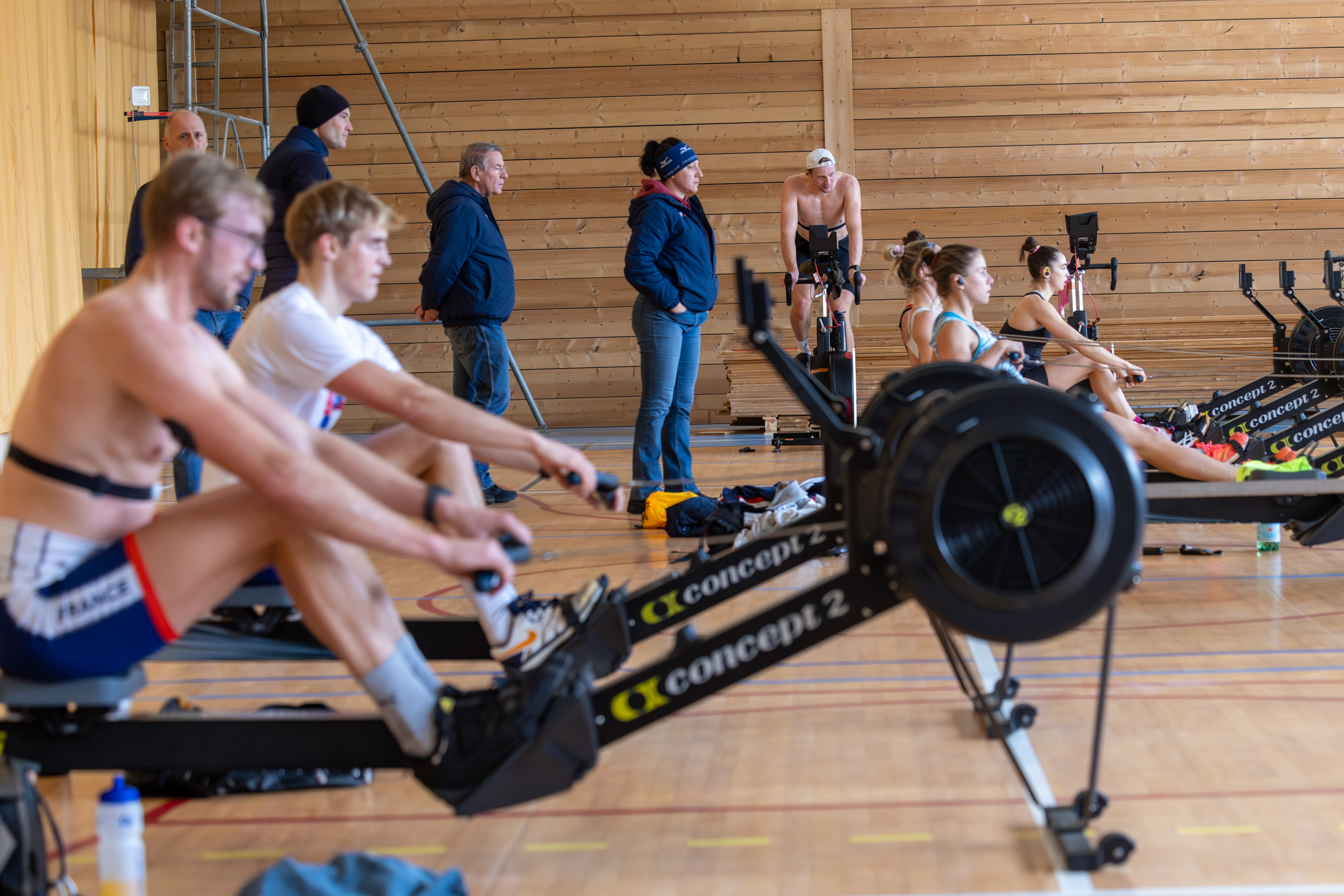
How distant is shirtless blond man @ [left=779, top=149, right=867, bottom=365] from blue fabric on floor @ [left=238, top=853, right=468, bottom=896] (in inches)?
232

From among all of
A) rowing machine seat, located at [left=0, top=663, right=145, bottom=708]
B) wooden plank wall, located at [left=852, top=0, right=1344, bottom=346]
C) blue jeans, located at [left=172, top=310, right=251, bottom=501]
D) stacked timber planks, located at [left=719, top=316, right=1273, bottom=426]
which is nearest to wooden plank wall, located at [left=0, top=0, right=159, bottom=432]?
blue jeans, located at [left=172, top=310, right=251, bottom=501]

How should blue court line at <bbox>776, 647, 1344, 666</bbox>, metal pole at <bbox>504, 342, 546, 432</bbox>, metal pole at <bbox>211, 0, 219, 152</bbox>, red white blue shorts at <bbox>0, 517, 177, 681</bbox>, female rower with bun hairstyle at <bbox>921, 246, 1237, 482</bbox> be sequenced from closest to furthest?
red white blue shorts at <bbox>0, 517, 177, 681</bbox>, blue court line at <bbox>776, 647, 1344, 666</bbox>, female rower with bun hairstyle at <bbox>921, 246, 1237, 482</bbox>, metal pole at <bbox>211, 0, 219, 152</bbox>, metal pole at <bbox>504, 342, 546, 432</bbox>

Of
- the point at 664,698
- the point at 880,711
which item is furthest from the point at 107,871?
the point at 880,711

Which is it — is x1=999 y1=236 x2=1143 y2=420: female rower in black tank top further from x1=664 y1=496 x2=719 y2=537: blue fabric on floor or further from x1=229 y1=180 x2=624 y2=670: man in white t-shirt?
x1=229 y1=180 x2=624 y2=670: man in white t-shirt

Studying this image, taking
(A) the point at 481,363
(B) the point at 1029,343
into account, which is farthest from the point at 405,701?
(B) the point at 1029,343

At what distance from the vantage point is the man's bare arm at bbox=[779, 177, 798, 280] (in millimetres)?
7777

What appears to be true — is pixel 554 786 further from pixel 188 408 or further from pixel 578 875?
pixel 188 408

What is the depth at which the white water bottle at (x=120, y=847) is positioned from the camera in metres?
1.90

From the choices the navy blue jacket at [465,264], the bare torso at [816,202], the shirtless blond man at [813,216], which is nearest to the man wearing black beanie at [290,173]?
the navy blue jacket at [465,264]

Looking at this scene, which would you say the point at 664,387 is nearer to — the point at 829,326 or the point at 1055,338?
the point at 829,326

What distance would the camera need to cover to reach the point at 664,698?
2.03 meters

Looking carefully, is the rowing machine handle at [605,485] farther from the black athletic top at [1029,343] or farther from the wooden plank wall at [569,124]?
the wooden plank wall at [569,124]

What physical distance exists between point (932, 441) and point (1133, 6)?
344 inches

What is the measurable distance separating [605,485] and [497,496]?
12.0ft
